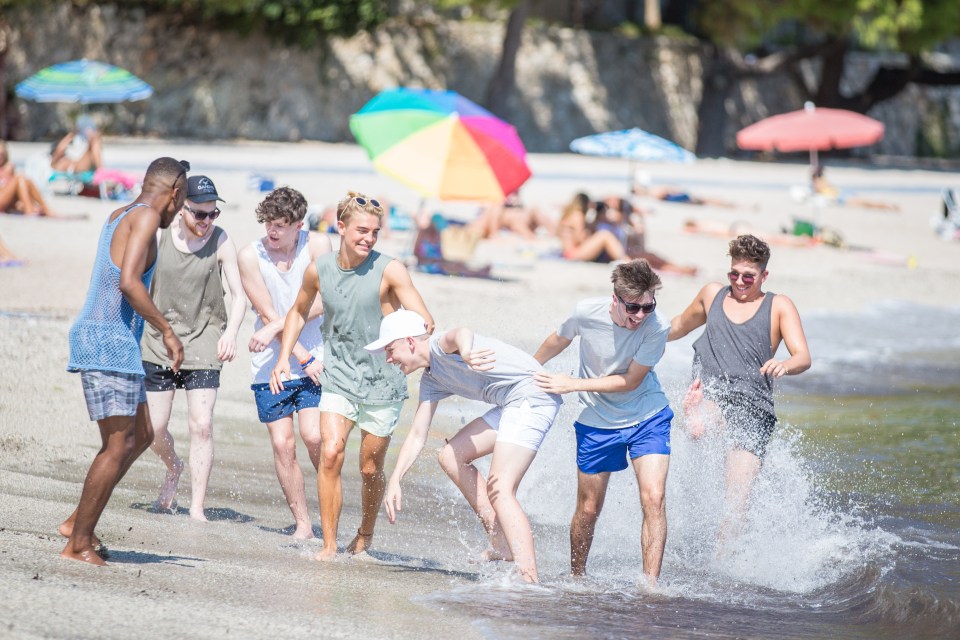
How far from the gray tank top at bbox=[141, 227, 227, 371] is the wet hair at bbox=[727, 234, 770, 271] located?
2.61 metres

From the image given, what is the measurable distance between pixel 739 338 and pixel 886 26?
1250 inches

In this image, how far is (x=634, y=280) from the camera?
220 inches

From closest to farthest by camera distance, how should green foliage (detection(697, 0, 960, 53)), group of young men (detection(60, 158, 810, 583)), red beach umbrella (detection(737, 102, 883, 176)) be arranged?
group of young men (detection(60, 158, 810, 583)) < red beach umbrella (detection(737, 102, 883, 176)) < green foliage (detection(697, 0, 960, 53))

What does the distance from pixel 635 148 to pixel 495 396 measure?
12.4 meters

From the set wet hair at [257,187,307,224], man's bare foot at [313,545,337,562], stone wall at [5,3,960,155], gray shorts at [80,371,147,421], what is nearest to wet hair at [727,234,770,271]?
wet hair at [257,187,307,224]

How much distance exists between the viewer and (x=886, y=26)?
3538 centimetres

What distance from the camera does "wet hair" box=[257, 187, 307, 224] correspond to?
20.5ft

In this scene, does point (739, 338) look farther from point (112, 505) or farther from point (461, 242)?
point (461, 242)

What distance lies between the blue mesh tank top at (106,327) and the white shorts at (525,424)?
1.66 meters

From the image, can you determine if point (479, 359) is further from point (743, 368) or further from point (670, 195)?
point (670, 195)

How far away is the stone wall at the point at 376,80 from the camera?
29453mm

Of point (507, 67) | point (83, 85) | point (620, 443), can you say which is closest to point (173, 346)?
point (620, 443)

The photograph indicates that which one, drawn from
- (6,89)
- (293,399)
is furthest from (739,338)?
(6,89)

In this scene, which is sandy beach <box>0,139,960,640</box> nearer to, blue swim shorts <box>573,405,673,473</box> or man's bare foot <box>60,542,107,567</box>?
man's bare foot <box>60,542,107,567</box>
